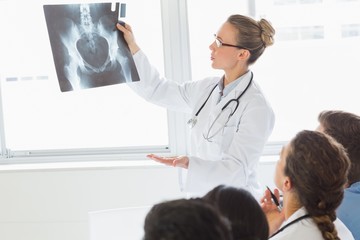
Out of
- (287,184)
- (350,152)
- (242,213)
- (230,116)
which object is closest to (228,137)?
(230,116)

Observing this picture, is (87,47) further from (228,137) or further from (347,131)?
(347,131)

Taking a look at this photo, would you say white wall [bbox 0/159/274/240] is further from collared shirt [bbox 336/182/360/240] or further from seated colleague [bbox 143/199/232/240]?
seated colleague [bbox 143/199/232/240]

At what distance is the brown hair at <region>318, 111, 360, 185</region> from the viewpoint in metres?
1.71

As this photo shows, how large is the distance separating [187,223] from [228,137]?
1.25 m

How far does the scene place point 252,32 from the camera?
82.8 inches

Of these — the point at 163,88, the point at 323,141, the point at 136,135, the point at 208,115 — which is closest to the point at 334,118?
the point at 323,141

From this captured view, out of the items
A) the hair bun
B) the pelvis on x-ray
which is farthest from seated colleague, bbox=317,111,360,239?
the pelvis on x-ray

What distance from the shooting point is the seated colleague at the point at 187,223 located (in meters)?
0.88

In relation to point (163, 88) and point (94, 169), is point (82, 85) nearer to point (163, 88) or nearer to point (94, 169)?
point (163, 88)

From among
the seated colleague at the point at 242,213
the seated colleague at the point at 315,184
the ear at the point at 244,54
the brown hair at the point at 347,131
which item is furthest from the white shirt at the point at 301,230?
the ear at the point at 244,54

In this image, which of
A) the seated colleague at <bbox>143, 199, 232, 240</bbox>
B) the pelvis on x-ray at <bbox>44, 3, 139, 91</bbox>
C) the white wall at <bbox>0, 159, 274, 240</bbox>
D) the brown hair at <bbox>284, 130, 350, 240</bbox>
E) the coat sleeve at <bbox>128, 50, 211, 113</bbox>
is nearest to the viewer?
the seated colleague at <bbox>143, 199, 232, 240</bbox>

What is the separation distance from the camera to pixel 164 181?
2750 mm

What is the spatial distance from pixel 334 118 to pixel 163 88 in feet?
2.66

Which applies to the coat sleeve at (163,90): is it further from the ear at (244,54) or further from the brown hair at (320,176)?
the brown hair at (320,176)
